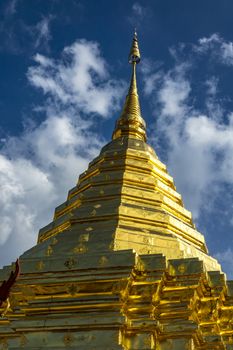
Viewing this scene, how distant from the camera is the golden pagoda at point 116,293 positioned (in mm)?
9508

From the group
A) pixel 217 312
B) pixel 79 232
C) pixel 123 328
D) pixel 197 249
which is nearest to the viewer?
pixel 123 328

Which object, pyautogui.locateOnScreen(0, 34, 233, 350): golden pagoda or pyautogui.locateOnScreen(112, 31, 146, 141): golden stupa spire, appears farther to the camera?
pyautogui.locateOnScreen(112, 31, 146, 141): golden stupa spire

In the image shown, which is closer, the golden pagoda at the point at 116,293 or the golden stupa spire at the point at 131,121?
the golden pagoda at the point at 116,293

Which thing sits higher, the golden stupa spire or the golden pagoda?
the golden stupa spire

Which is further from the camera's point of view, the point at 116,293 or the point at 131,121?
the point at 131,121

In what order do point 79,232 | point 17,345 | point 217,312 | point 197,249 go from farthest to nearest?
point 197,249, point 79,232, point 217,312, point 17,345

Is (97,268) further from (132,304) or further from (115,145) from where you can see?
(115,145)

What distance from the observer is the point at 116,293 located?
9.80 m

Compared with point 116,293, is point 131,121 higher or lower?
higher

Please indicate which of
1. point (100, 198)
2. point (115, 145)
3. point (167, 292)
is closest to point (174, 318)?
point (167, 292)

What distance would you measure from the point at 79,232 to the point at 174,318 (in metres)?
2.88

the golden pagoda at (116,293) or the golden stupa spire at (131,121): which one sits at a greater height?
the golden stupa spire at (131,121)

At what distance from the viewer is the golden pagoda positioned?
374 inches

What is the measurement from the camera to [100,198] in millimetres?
13078
